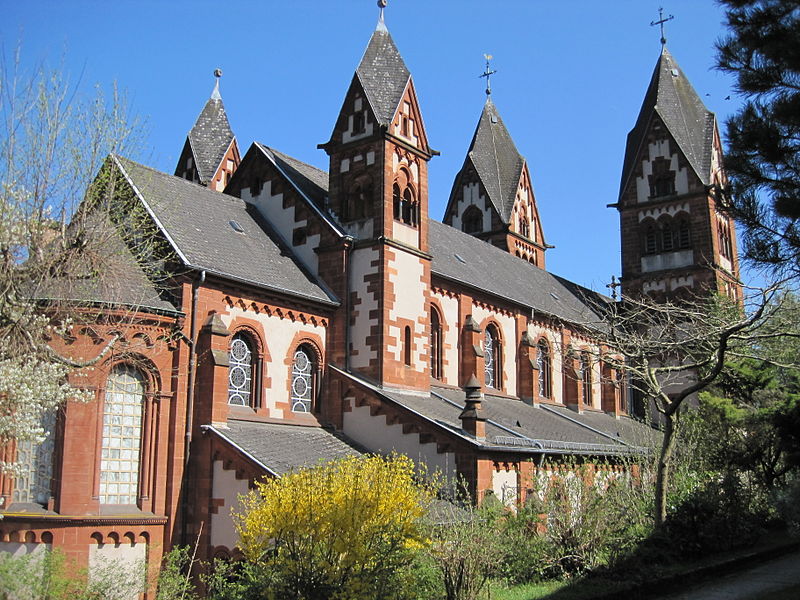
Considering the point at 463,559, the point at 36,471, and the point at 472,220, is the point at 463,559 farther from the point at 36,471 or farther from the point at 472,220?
the point at 472,220

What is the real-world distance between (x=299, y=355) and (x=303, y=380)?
0.73 metres

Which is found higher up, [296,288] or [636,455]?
[296,288]

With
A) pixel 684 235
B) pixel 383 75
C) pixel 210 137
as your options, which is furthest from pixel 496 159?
pixel 383 75

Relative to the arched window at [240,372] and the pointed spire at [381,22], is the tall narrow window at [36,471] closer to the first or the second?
the arched window at [240,372]

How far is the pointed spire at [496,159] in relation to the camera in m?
47.8

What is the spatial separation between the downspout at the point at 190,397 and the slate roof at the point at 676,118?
29962 millimetres

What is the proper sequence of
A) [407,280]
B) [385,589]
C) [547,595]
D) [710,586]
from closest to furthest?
1. [385,589]
2. [547,595]
3. [710,586]
4. [407,280]

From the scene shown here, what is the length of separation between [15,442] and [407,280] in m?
12.5

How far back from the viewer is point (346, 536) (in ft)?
40.0

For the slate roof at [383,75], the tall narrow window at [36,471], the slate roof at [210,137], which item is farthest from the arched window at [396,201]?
the tall narrow window at [36,471]

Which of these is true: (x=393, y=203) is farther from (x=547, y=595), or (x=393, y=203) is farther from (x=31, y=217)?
(x=547, y=595)

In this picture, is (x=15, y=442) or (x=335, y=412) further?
(x=335, y=412)

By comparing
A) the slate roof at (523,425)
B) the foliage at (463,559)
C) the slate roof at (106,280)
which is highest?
the slate roof at (106,280)

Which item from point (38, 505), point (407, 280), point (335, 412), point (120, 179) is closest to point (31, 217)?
point (120, 179)
